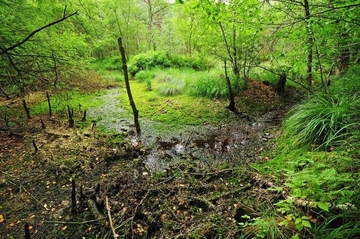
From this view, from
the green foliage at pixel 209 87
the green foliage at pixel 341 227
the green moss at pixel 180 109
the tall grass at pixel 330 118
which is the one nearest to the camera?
the green foliage at pixel 341 227

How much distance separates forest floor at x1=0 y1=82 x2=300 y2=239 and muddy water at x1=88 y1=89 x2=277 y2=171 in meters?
0.05

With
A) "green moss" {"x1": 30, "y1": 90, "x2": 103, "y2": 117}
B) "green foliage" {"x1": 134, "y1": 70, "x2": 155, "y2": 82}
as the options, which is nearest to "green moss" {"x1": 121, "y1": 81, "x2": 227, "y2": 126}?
"green moss" {"x1": 30, "y1": 90, "x2": 103, "y2": 117}

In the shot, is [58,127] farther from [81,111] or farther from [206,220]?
[206,220]

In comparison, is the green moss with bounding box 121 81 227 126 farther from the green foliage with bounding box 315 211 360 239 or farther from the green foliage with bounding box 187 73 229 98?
the green foliage with bounding box 315 211 360 239

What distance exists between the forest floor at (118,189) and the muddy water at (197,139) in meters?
0.05

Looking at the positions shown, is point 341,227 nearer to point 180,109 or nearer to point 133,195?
point 133,195

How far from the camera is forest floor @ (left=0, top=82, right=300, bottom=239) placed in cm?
242

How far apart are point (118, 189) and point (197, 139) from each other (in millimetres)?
2486

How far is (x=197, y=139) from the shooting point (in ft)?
16.8

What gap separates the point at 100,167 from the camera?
3916mm

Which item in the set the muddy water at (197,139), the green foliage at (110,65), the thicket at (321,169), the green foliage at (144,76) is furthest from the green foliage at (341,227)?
the green foliage at (110,65)

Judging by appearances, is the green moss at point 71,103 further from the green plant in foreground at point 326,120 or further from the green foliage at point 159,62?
A: the green plant in foreground at point 326,120

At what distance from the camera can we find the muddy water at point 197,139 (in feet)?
13.9

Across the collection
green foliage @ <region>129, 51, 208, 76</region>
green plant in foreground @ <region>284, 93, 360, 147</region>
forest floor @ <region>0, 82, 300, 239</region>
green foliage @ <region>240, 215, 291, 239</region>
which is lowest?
forest floor @ <region>0, 82, 300, 239</region>
